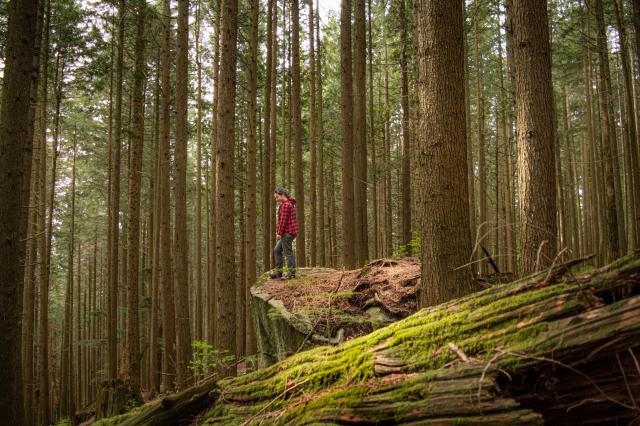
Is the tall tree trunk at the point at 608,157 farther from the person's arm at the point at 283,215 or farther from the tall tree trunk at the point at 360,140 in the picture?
the person's arm at the point at 283,215

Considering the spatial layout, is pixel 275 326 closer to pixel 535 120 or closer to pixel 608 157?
pixel 535 120

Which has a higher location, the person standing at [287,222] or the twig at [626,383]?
the person standing at [287,222]

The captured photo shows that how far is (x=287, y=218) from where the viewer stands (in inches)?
338

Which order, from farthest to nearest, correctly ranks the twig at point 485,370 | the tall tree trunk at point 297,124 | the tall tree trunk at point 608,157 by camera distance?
the tall tree trunk at point 297,124, the tall tree trunk at point 608,157, the twig at point 485,370

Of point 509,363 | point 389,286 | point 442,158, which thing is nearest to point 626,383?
point 509,363

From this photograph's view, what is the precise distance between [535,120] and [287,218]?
4.84m

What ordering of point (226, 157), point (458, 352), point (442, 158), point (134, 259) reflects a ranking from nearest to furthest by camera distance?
point (458, 352) → point (442, 158) → point (226, 157) → point (134, 259)

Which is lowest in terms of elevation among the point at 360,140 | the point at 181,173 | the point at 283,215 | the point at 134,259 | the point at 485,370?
the point at 485,370

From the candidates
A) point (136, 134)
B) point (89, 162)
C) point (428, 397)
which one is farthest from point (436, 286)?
point (89, 162)

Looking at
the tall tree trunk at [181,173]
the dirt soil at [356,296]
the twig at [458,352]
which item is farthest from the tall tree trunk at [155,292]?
the twig at [458,352]

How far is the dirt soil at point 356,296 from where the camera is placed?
19.6 ft

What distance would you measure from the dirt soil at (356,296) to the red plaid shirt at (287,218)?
1.06 metres

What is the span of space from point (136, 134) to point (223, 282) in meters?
6.55

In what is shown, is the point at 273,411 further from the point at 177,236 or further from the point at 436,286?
the point at 177,236
